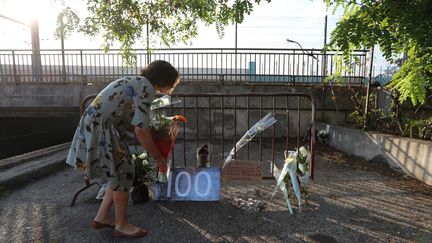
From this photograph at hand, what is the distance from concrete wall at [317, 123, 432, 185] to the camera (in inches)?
177

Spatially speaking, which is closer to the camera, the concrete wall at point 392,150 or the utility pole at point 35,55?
the concrete wall at point 392,150

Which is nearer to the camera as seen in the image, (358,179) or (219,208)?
(219,208)

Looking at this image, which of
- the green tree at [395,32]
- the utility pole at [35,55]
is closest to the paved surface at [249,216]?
the green tree at [395,32]

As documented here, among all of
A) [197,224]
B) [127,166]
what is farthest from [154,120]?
[197,224]

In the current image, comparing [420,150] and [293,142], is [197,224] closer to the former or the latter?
[420,150]

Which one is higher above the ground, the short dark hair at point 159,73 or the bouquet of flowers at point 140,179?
the short dark hair at point 159,73

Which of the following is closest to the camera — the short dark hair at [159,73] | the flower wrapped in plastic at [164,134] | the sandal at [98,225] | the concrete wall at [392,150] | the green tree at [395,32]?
the short dark hair at [159,73]

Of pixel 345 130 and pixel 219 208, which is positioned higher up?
pixel 345 130

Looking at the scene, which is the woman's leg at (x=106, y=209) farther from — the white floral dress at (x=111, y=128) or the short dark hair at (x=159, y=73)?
the short dark hair at (x=159, y=73)

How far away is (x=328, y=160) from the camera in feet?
20.7

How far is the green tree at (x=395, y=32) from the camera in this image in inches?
130

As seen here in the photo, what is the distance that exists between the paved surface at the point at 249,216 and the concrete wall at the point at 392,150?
1.07ft

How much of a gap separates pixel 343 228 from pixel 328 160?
341cm

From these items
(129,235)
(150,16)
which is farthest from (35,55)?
(129,235)
